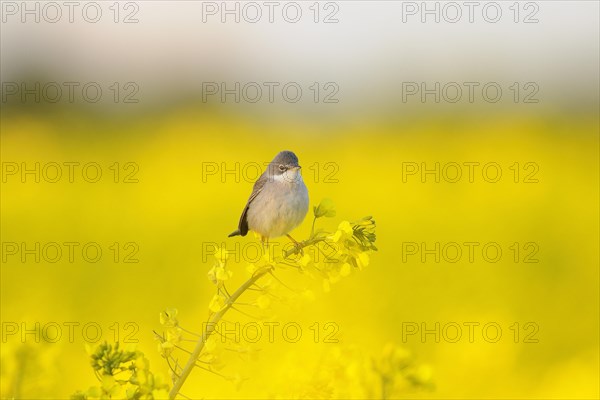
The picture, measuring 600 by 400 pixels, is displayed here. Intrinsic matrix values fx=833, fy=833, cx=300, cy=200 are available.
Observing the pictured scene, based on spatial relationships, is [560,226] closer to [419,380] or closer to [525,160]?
[525,160]

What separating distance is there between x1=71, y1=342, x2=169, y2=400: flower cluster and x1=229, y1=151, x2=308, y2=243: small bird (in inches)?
82.6

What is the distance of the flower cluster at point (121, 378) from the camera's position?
80.7 inches

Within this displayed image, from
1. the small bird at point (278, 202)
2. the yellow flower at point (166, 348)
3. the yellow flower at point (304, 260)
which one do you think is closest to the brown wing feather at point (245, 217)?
the small bird at point (278, 202)

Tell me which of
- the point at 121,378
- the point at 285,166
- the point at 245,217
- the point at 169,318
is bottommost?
the point at 121,378

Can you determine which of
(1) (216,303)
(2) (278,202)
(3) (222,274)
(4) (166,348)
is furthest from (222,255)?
(2) (278,202)

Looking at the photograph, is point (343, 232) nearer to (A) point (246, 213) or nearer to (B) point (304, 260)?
(B) point (304, 260)

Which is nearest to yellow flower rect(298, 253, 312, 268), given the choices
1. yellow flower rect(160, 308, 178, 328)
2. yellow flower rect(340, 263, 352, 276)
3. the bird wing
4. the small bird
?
yellow flower rect(340, 263, 352, 276)

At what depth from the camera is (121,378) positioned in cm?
219

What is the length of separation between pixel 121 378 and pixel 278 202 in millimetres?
2216

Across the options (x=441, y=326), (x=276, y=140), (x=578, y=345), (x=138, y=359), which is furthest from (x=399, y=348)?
(x=276, y=140)

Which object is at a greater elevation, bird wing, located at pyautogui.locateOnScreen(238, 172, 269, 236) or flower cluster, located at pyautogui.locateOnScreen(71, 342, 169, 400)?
bird wing, located at pyautogui.locateOnScreen(238, 172, 269, 236)

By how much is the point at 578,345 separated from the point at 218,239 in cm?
430

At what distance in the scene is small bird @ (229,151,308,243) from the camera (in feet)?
14.1

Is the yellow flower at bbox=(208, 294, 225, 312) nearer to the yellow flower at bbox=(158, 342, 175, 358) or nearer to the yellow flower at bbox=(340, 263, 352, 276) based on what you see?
the yellow flower at bbox=(158, 342, 175, 358)
